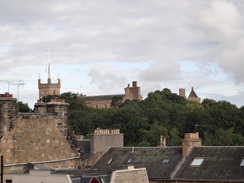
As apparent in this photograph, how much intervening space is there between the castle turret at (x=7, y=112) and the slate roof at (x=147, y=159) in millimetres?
12948

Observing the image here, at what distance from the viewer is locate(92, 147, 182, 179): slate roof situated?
149 ft

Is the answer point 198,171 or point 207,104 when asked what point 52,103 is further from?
point 207,104

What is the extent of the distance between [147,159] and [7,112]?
1750 cm

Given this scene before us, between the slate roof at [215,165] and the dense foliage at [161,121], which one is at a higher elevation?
the dense foliage at [161,121]

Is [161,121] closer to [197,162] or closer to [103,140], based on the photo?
[103,140]

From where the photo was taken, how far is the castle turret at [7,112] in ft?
108

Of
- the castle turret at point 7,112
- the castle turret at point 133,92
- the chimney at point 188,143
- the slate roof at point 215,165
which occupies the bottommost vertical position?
the slate roof at point 215,165

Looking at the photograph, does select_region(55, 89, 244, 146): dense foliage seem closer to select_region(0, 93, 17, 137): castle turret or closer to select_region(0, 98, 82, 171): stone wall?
select_region(0, 98, 82, 171): stone wall

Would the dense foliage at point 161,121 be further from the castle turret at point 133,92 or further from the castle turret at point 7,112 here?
the castle turret at point 133,92

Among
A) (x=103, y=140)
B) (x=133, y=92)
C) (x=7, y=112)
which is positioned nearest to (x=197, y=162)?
(x=103, y=140)

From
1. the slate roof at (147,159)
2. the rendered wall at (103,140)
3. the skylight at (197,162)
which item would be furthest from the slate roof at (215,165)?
the rendered wall at (103,140)

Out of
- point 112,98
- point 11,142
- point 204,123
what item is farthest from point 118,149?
point 112,98

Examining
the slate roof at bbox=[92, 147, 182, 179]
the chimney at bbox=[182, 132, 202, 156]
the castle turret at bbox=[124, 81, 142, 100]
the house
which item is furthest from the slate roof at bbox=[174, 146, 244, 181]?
the castle turret at bbox=[124, 81, 142, 100]

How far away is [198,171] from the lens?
4334 centimetres
